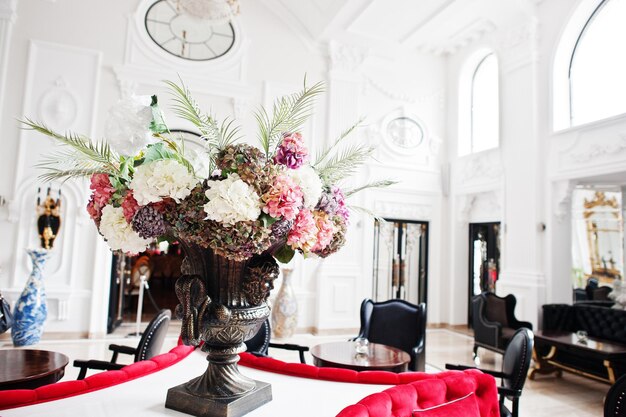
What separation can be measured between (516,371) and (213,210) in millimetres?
2473

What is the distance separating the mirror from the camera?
5.95 m

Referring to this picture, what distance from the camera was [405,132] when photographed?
866cm

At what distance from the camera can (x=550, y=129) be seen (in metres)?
6.57

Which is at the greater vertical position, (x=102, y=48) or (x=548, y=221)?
(x=102, y=48)

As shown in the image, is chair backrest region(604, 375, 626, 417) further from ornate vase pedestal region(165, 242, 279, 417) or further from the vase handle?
the vase handle

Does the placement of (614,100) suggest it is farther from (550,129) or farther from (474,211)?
(474,211)

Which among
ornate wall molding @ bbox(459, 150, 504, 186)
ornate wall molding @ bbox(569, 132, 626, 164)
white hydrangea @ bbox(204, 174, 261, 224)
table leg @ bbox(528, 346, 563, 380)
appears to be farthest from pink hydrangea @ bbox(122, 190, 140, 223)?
ornate wall molding @ bbox(459, 150, 504, 186)

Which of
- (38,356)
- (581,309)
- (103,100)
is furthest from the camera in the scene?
(103,100)

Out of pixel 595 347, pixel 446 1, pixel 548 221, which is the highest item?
pixel 446 1

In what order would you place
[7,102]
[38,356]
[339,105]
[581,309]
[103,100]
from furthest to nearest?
[339,105] → [103,100] → [7,102] → [581,309] → [38,356]

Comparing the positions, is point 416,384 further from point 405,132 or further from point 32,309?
point 405,132

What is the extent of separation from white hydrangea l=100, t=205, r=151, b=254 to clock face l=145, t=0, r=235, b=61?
6.83m

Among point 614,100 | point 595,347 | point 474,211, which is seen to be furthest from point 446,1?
point 595,347

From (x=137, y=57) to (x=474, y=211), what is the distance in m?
6.81
